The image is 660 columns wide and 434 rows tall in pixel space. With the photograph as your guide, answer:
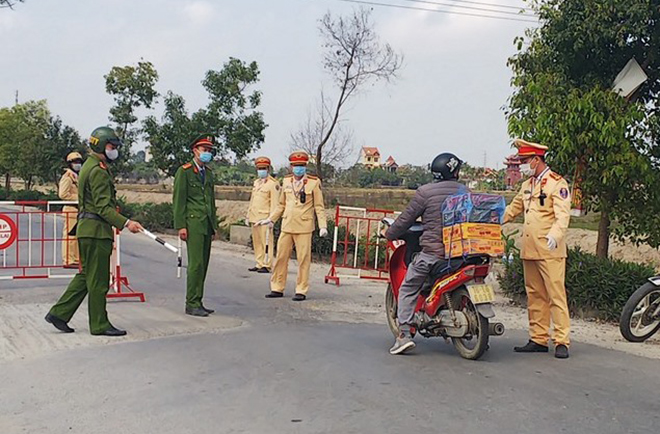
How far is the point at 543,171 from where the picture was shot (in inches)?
262

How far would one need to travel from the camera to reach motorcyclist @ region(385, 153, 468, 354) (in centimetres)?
634

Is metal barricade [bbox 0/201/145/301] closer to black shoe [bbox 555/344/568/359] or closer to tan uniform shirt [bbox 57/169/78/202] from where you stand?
tan uniform shirt [bbox 57/169/78/202]

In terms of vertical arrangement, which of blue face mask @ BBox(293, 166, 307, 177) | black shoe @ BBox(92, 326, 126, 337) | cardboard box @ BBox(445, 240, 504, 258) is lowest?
black shoe @ BBox(92, 326, 126, 337)

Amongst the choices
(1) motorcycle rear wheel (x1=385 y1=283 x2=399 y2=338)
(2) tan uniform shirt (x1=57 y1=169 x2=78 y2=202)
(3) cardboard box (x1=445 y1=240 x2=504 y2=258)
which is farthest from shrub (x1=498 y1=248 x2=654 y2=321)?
(2) tan uniform shirt (x1=57 y1=169 x2=78 y2=202)

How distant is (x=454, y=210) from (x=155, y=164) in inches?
756

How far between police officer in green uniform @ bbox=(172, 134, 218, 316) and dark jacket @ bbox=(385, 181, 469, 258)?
267 centimetres

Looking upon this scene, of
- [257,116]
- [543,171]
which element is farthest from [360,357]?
[257,116]

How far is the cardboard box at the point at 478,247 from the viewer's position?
6.05 m

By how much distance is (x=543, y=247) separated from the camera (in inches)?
256

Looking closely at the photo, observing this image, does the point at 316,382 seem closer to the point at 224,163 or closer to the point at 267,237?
the point at 267,237

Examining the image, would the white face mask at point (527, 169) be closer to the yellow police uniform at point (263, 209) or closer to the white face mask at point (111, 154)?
the white face mask at point (111, 154)

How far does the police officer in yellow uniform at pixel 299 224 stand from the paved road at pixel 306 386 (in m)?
1.75

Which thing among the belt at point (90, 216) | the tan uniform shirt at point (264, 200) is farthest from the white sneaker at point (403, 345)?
the tan uniform shirt at point (264, 200)

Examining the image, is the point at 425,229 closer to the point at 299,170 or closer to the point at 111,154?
the point at 111,154
